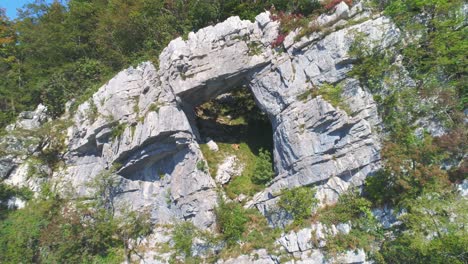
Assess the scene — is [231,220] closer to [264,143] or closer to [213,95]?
[264,143]

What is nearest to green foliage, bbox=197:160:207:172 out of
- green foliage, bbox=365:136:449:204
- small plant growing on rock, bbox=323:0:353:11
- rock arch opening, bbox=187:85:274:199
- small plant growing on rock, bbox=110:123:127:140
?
rock arch opening, bbox=187:85:274:199

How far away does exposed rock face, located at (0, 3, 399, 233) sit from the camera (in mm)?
14523

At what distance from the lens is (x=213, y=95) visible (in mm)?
18625

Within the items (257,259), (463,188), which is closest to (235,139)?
(257,259)

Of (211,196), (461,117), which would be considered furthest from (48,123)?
(461,117)

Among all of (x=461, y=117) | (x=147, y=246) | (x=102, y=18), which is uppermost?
(x=102, y=18)

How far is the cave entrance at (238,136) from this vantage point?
17734 millimetres

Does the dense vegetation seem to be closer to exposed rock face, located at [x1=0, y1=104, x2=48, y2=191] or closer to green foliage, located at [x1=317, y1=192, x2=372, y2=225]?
exposed rock face, located at [x1=0, y1=104, x2=48, y2=191]

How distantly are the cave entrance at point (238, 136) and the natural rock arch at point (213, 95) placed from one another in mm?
1240

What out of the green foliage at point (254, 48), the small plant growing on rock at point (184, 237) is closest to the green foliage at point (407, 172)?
the green foliage at point (254, 48)

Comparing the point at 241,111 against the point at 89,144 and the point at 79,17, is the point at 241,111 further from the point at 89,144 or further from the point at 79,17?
the point at 79,17

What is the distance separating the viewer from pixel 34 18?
26.3 metres

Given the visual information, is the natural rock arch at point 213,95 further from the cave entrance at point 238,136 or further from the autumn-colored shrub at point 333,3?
the cave entrance at point 238,136

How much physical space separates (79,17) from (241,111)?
1405 centimetres
